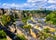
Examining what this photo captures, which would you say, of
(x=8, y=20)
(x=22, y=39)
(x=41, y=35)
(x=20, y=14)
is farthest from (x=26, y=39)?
(x=20, y=14)

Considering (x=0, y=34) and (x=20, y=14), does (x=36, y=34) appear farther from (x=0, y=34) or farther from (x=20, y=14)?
(x=20, y=14)

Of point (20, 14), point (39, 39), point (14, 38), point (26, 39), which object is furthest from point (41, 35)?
point (20, 14)

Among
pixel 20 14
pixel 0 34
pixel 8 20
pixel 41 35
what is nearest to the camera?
pixel 0 34

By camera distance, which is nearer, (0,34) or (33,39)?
(0,34)

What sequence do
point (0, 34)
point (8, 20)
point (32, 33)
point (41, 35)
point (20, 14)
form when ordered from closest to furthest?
1. point (0, 34)
2. point (41, 35)
3. point (32, 33)
4. point (8, 20)
5. point (20, 14)

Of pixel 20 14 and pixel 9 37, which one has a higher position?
pixel 9 37

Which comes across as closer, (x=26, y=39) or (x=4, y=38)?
(x=4, y=38)

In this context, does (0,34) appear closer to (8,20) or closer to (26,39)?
(26,39)

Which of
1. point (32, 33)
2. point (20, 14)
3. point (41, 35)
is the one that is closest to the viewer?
point (41, 35)

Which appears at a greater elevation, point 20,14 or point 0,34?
point 0,34

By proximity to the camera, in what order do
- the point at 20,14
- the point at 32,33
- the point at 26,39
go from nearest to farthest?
1. the point at 26,39
2. the point at 32,33
3. the point at 20,14
